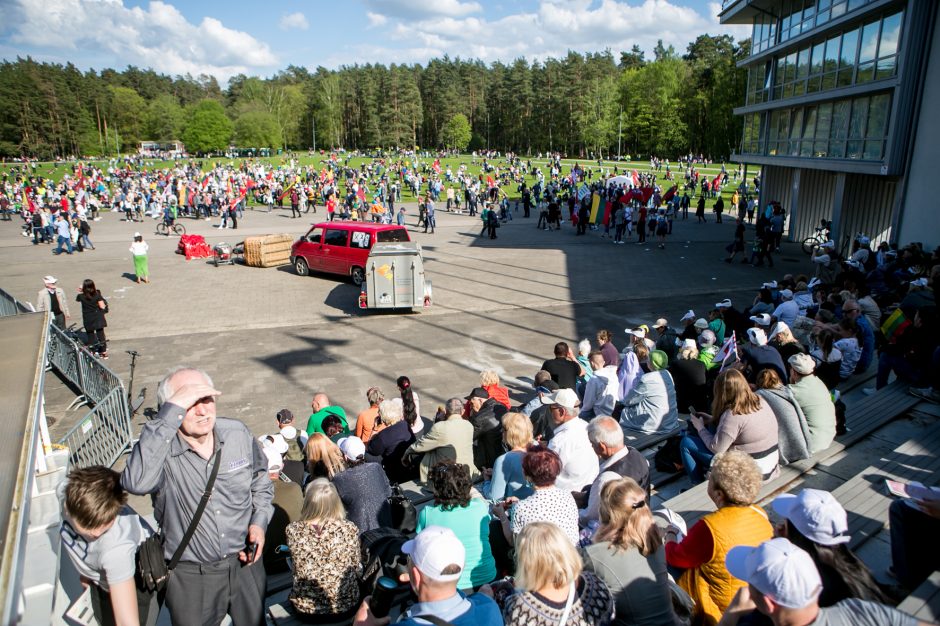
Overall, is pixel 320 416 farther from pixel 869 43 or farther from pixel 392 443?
pixel 869 43

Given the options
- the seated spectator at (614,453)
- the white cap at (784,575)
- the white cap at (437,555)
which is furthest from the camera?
the seated spectator at (614,453)

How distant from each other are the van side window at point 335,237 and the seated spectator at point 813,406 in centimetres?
1588

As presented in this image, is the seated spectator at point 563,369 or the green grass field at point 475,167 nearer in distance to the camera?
the seated spectator at point 563,369

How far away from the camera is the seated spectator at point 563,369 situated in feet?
30.3

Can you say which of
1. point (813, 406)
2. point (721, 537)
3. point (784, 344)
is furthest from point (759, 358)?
point (721, 537)

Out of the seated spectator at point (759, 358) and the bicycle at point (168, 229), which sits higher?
the seated spectator at point (759, 358)

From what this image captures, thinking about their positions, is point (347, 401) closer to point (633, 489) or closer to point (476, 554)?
point (476, 554)

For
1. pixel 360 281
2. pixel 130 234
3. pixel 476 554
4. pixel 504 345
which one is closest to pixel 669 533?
pixel 476 554

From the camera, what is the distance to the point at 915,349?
8156mm

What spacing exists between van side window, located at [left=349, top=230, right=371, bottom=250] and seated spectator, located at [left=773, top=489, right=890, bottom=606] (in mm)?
17119

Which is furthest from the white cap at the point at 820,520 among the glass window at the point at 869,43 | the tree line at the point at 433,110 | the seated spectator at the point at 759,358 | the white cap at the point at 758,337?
the tree line at the point at 433,110

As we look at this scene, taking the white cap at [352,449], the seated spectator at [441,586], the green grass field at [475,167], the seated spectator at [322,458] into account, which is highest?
the green grass field at [475,167]

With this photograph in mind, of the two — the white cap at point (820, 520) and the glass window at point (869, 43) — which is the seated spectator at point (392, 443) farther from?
the glass window at point (869, 43)

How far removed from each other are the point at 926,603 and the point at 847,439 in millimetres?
3730
